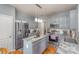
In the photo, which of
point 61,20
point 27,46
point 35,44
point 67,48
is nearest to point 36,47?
point 35,44

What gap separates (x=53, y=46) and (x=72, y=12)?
2.75ft

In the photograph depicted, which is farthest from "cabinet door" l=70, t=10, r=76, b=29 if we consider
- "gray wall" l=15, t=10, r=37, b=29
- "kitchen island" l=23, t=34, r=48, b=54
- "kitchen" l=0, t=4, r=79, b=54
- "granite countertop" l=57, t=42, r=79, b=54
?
"gray wall" l=15, t=10, r=37, b=29

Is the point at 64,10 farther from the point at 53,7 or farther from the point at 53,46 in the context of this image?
the point at 53,46

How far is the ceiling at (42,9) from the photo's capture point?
1703 mm

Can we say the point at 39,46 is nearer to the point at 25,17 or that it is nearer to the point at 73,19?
the point at 25,17

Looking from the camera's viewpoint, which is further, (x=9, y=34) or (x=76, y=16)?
(x=9, y=34)

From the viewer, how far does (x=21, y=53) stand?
168 cm

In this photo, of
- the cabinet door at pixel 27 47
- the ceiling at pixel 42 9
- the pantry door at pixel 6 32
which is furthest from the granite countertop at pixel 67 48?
the pantry door at pixel 6 32

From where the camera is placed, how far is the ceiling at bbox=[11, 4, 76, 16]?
170 cm

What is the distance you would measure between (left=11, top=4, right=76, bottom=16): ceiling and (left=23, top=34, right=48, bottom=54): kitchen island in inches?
20.6

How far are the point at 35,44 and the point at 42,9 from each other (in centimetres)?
79

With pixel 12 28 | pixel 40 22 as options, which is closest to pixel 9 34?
pixel 12 28

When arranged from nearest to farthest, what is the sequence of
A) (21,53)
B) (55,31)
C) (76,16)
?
1. (21,53)
2. (76,16)
3. (55,31)

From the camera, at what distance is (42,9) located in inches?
73.4
